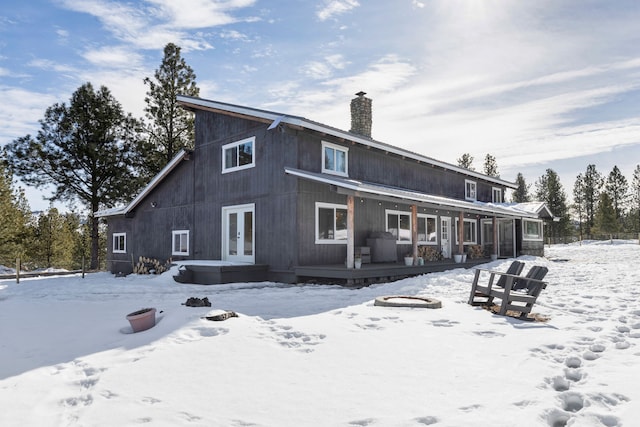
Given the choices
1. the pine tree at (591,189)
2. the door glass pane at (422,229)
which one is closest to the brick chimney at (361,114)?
the door glass pane at (422,229)

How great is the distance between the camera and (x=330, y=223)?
41.9 ft

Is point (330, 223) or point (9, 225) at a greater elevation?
point (9, 225)

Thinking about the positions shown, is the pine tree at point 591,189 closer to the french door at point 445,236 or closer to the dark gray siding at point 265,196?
the dark gray siding at point 265,196

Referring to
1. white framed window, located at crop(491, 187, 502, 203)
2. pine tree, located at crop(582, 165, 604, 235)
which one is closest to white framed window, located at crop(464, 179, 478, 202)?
white framed window, located at crop(491, 187, 502, 203)

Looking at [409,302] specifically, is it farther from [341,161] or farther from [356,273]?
[341,161]

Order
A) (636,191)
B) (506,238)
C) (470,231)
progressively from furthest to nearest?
(636,191) → (506,238) → (470,231)

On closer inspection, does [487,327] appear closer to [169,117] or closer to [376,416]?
[376,416]

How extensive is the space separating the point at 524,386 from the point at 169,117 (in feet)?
87.1

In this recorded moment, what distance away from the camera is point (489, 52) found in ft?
33.5

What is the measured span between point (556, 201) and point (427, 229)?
140 feet

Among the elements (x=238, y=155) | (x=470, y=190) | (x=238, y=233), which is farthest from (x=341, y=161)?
(x=470, y=190)

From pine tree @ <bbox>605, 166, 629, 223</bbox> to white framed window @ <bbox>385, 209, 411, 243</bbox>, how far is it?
169ft

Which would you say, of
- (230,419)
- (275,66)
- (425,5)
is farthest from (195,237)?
(230,419)

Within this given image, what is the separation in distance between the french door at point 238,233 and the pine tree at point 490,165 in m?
48.5
